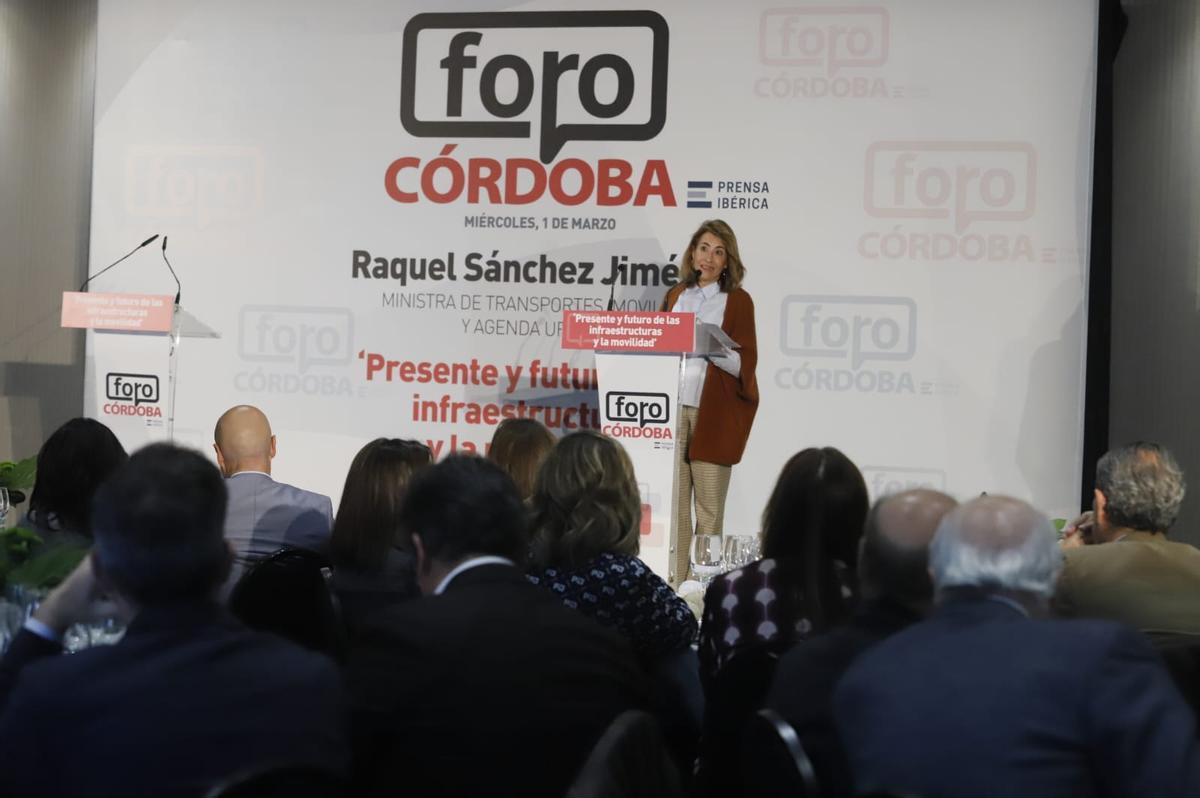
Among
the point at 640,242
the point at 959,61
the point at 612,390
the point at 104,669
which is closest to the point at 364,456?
the point at 104,669

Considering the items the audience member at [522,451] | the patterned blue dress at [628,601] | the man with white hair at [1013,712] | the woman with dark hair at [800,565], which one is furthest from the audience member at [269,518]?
the man with white hair at [1013,712]

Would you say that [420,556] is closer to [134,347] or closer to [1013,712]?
[1013,712]

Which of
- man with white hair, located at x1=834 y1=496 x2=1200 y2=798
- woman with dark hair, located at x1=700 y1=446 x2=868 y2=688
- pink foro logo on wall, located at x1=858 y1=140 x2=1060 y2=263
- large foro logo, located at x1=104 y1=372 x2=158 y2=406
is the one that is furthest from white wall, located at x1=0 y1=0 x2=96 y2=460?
man with white hair, located at x1=834 y1=496 x2=1200 y2=798

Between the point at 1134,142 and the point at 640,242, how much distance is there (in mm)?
2763

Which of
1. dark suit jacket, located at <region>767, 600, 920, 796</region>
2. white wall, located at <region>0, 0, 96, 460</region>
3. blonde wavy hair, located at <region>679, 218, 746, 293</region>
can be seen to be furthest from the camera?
white wall, located at <region>0, 0, 96, 460</region>

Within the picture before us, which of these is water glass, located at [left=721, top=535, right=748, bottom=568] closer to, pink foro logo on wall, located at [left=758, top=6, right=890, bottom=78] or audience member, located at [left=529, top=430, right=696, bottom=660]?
audience member, located at [left=529, top=430, right=696, bottom=660]

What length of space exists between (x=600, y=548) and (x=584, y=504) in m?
0.11

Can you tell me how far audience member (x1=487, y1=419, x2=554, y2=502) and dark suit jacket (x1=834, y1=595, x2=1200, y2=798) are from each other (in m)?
2.37

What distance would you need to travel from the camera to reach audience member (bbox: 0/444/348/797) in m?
1.56

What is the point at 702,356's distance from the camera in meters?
6.58

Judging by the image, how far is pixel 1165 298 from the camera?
7031 mm

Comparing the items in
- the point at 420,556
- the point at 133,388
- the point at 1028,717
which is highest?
the point at 133,388

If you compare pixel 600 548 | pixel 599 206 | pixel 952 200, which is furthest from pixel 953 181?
pixel 600 548

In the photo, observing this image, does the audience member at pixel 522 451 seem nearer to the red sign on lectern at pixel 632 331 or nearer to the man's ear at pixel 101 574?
the red sign on lectern at pixel 632 331
